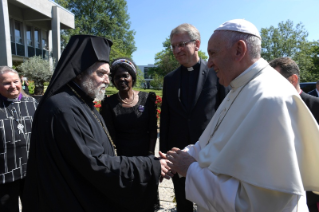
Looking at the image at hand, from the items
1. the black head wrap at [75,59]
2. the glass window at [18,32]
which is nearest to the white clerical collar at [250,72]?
the black head wrap at [75,59]

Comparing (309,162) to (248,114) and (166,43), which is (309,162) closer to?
(248,114)

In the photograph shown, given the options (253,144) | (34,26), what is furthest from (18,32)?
(253,144)

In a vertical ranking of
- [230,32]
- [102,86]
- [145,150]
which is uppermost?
[230,32]

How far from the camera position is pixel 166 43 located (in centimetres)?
5478

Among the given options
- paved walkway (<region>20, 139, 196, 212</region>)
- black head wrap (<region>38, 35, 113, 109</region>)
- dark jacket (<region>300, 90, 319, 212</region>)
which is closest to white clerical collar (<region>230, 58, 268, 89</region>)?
black head wrap (<region>38, 35, 113, 109</region>)

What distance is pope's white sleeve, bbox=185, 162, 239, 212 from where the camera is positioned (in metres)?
A: 1.48

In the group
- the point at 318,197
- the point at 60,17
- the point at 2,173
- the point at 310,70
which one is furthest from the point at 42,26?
the point at 310,70

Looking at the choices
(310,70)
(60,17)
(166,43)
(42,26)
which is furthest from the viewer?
(166,43)

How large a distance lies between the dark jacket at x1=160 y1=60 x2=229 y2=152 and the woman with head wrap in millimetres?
290

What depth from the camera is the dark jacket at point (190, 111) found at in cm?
299

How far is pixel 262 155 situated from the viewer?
4.63 feet

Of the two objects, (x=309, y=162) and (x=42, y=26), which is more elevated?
(x=42, y=26)

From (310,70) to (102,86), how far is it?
35.1m

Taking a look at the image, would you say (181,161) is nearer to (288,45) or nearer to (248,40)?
(248,40)
